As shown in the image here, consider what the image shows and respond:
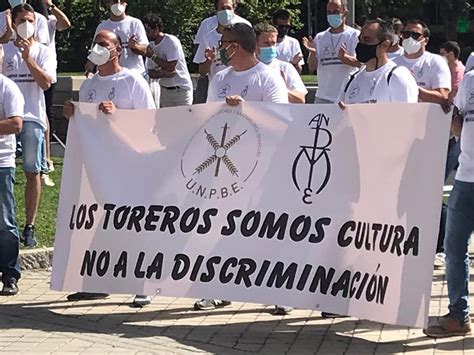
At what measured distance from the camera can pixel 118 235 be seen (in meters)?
7.35

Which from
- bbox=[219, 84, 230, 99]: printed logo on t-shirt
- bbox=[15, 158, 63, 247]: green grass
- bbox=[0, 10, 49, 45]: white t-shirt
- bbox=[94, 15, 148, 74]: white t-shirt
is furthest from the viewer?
bbox=[94, 15, 148, 74]: white t-shirt

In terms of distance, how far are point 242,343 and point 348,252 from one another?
833 mm

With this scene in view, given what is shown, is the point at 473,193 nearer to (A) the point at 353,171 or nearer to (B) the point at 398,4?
(A) the point at 353,171

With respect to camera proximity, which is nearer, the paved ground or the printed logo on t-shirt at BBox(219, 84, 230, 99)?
the paved ground

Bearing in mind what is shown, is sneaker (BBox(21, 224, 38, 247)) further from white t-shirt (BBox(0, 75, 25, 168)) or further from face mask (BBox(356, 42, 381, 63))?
face mask (BBox(356, 42, 381, 63))

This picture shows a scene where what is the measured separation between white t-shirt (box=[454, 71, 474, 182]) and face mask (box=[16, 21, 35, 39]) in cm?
430

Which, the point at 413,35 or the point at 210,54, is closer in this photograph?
the point at 413,35

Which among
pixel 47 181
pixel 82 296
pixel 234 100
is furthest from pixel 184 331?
pixel 47 181

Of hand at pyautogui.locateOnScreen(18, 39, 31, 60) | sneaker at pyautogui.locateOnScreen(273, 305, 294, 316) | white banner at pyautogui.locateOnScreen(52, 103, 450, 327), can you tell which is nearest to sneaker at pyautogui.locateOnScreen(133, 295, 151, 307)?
white banner at pyautogui.locateOnScreen(52, 103, 450, 327)

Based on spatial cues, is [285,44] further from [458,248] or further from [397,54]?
[458,248]

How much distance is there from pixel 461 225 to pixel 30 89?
188 inches

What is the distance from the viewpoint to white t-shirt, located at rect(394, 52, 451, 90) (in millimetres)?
8984

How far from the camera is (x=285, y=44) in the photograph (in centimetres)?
1219

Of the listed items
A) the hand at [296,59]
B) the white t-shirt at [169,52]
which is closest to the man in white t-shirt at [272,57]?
the hand at [296,59]
